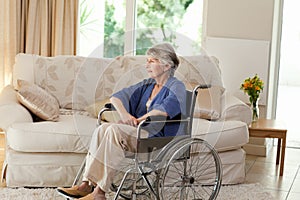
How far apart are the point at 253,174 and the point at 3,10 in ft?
8.61

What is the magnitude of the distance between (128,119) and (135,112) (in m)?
0.08

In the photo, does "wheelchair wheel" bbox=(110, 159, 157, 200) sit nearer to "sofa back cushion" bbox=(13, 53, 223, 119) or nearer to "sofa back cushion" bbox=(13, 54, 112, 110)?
"sofa back cushion" bbox=(13, 53, 223, 119)

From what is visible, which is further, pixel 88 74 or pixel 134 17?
pixel 134 17

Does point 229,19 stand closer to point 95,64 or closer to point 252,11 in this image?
point 252,11

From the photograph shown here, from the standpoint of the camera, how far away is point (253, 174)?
4977 millimetres

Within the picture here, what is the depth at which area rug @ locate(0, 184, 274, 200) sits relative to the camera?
4.10m

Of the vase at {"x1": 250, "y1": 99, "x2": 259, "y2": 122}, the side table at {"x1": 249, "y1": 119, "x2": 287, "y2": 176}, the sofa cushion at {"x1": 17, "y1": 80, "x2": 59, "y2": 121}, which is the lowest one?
the side table at {"x1": 249, "y1": 119, "x2": 287, "y2": 176}

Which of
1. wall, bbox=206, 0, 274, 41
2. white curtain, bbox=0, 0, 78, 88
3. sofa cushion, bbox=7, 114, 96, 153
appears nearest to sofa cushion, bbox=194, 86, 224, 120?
sofa cushion, bbox=7, 114, 96, 153

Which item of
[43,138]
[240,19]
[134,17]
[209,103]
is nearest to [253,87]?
[240,19]

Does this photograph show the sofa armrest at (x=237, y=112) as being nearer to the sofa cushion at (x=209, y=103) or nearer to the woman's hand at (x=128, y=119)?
the sofa cushion at (x=209, y=103)

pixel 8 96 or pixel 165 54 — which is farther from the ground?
pixel 165 54

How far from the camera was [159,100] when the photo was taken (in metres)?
3.67

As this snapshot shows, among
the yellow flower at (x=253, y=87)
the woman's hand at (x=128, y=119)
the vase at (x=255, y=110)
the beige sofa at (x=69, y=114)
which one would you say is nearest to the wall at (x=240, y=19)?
the yellow flower at (x=253, y=87)

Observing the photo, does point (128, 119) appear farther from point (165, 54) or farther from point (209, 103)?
point (209, 103)
